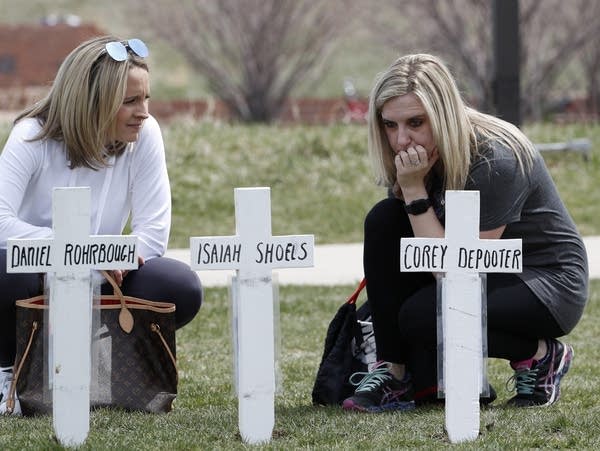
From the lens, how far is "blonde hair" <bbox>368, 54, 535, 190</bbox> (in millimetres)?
3881

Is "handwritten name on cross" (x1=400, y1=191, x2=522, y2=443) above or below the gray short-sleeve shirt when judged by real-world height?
below

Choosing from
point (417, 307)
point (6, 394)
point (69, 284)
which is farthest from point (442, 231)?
point (6, 394)

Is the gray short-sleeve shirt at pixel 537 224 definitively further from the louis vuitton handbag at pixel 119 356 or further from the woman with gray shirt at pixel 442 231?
the louis vuitton handbag at pixel 119 356

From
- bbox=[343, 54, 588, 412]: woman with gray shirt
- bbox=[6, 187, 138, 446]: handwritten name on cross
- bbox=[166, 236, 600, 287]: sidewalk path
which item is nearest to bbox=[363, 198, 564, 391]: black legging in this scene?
bbox=[343, 54, 588, 412]: woman with gray shirt

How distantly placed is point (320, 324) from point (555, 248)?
2.18 metres

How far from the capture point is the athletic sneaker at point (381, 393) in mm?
4195

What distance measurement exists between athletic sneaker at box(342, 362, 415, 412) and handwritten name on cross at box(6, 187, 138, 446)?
1.08m

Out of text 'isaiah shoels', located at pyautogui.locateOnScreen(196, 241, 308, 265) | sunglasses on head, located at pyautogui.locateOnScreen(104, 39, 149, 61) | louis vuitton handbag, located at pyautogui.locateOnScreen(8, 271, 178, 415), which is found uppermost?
sunglasses on head, located at pyautogui.locateOnScreen(104, 39, 149, 61)

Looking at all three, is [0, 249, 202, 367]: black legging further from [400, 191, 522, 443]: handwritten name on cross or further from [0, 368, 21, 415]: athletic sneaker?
[400, 191, 522, 443]: handwritten name on cross

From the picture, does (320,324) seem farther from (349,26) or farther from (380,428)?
(349,26)

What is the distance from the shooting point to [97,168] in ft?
14.0

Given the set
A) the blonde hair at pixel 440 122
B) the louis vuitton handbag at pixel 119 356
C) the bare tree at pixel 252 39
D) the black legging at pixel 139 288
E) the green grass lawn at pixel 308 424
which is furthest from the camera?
the bare tree at pixel 252 39

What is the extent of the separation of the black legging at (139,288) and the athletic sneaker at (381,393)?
64 cm

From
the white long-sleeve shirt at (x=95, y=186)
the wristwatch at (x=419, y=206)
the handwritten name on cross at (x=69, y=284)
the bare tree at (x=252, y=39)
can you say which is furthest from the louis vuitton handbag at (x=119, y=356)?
the bare tree at (x=252, y=39)
